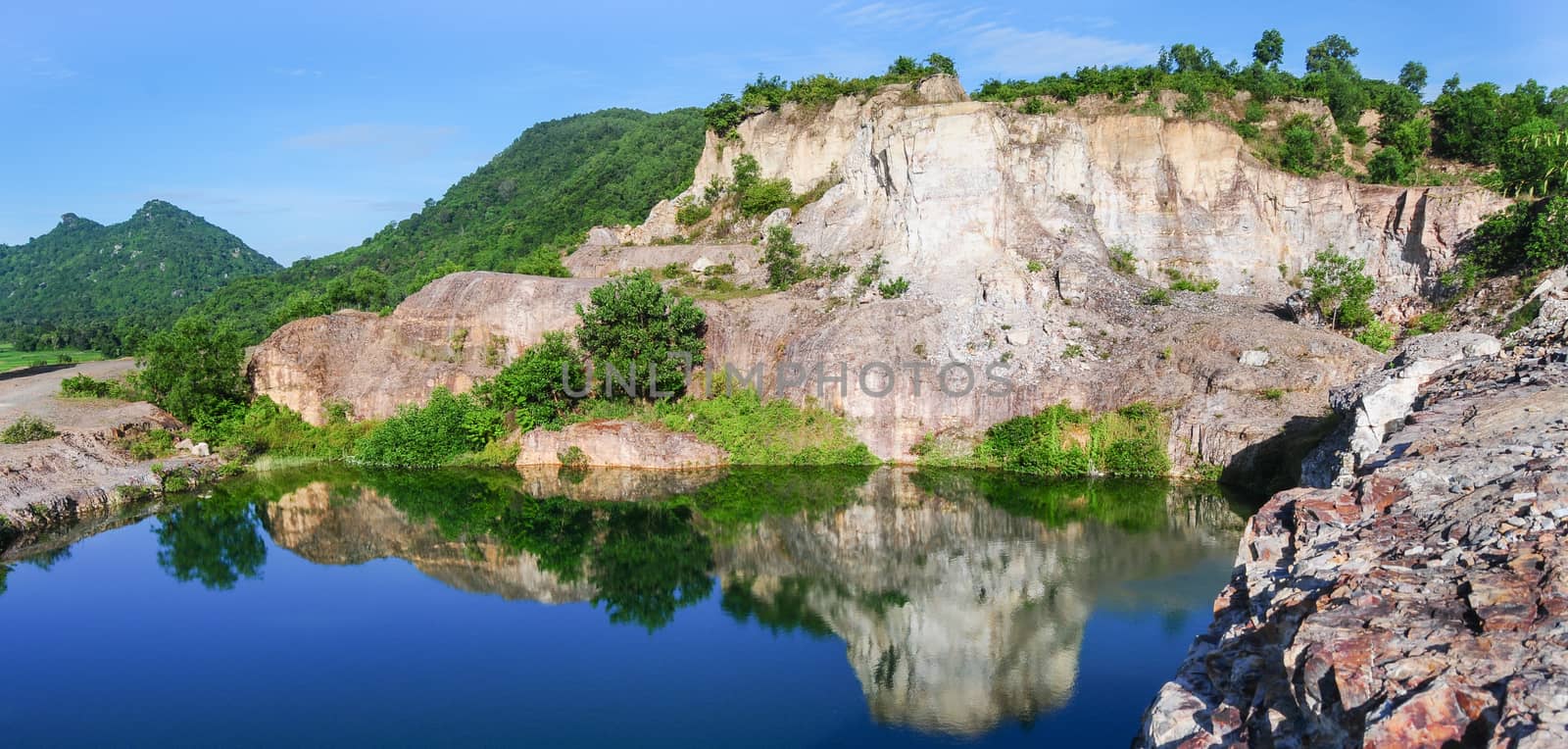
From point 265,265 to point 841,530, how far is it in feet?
465

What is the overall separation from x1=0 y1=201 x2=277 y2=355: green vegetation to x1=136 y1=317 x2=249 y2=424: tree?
59.2 metres

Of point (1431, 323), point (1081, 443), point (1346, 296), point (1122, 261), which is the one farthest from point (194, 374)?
point (1431, 323)

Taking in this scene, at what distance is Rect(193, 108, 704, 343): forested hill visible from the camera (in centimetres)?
5534

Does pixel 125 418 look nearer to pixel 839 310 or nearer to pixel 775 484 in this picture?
pixel 775 484

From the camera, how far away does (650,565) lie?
1006 inches

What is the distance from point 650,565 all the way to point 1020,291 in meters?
19.0

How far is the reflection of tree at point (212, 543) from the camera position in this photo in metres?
25.7

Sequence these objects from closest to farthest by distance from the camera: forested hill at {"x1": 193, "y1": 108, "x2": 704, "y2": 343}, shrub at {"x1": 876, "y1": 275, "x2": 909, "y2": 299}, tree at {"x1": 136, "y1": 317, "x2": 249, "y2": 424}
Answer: tree at {"x1": 136, "y1": 317, "x2": 249, "y2": 424} < shrub at {"x1": 876, "y1": 275, "x2": 909, "y2": 299} < forested hill at {"x1": 193, "y1": 108, "x2": 704, "y2": 343}

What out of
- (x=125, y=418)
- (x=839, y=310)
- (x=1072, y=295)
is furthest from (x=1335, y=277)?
(x=125, y=418)

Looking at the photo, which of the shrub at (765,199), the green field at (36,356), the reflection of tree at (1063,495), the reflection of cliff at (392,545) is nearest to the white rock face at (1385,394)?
the reflection of tree at (1063,495)

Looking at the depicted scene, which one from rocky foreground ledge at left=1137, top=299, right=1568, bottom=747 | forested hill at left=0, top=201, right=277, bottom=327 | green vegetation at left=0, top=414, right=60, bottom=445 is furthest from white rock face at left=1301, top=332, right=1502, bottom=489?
forested hill at left=0, top=201, right=277, bottom=327

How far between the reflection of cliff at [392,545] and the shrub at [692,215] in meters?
24.0

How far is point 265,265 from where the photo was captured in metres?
144

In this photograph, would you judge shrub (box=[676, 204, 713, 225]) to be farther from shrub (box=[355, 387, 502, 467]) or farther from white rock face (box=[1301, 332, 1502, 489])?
white rock face (box=[1301, 332, 1502, 489])
